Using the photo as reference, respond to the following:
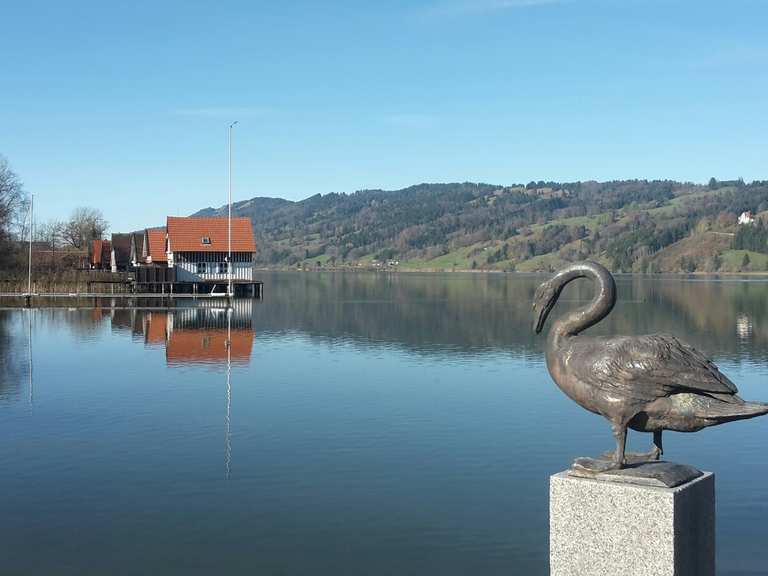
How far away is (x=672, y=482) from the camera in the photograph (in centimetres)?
912

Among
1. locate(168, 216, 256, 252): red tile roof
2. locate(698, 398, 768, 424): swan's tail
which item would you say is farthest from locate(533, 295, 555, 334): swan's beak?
locate(168, 216, 256, 252): red tile roof

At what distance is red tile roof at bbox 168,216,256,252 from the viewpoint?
85.8 m

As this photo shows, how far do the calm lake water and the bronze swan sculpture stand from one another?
4.15 meters

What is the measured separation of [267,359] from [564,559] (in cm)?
2829

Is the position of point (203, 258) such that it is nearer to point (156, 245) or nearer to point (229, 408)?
point (156, 245)

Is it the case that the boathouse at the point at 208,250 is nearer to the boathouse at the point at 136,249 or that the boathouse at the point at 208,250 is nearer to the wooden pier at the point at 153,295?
the wooden pier at the point at 153,295

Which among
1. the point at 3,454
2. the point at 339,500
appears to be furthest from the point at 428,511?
the point at 3,454

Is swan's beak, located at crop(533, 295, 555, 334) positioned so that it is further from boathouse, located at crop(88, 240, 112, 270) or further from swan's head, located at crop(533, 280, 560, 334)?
boathouse, located at crop(88, 240, 112, 270)

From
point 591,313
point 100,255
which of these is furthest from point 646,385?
point 100,255

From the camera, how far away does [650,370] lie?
9438 millimetres

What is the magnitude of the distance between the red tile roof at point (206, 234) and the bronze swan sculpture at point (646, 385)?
7610cm

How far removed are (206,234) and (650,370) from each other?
8052 cm

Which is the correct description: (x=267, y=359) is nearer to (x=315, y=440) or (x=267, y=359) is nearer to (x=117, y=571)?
(x=315, y=440)

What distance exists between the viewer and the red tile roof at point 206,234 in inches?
3378
